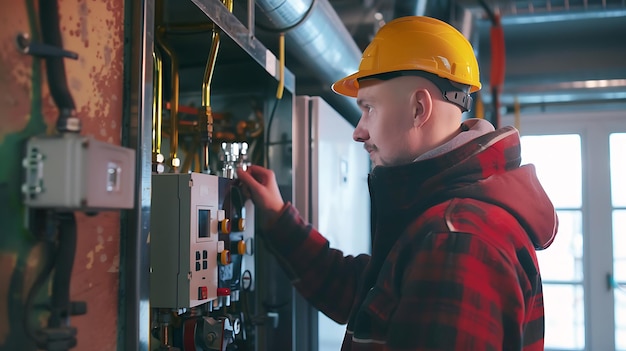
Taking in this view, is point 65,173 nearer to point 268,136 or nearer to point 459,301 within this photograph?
point 459,301

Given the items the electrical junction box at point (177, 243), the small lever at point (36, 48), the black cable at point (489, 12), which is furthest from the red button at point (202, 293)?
the black cable at point (489, 12)

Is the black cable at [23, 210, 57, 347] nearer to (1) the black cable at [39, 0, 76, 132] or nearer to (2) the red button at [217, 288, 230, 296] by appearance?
(1) the black cable at [39, 0, 76, 132]

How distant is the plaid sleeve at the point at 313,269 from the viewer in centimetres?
147

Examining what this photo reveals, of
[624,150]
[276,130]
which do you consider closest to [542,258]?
[624,150]

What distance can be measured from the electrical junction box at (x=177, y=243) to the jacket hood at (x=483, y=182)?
1.32 feet

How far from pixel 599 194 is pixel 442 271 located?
3.11m

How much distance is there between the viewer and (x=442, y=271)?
2.98ft

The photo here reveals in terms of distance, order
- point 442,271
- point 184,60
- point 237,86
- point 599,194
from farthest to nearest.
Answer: point 599,194, point 237,86, point 184,60, point 442,271

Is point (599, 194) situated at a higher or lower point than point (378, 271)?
higher

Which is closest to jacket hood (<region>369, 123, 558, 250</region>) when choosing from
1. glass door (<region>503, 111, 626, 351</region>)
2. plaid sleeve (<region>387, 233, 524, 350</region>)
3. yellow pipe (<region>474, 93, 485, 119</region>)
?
plaid sleeve (<region>387, 233, 524, 350</region>)

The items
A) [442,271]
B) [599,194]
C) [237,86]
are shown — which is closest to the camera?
[442,271]

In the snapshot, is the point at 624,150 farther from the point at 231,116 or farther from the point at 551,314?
the point at 231,116

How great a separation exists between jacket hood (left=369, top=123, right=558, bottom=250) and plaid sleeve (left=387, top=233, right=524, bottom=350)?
14cm

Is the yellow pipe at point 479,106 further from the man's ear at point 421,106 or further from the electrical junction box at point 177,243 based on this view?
the electrical junction box at point 177,243
